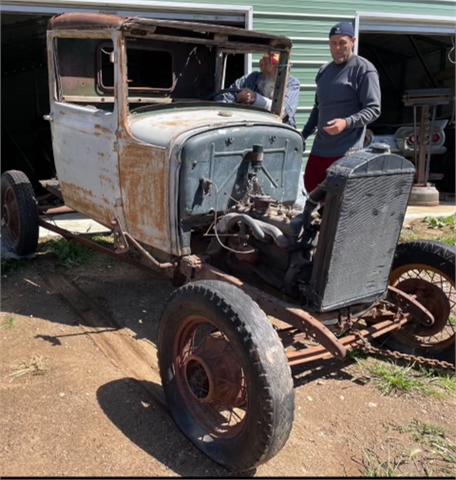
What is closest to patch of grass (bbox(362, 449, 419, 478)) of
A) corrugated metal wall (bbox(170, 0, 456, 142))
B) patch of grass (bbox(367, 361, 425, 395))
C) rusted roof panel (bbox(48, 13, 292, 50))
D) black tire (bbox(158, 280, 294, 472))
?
black tire (bbox(158, 280, 294, 472))

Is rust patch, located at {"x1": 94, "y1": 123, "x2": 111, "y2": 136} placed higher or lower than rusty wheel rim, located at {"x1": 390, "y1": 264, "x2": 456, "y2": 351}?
higher

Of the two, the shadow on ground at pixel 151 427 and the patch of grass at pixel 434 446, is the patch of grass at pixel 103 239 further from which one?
the patch of grass at pixel 434 446

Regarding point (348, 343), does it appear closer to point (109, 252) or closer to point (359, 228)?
point (359, 228)

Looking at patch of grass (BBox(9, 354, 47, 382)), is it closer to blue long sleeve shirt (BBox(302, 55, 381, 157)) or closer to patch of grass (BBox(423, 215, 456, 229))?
blue long sleeve shirt (BBox(302, 55, 381, 157))

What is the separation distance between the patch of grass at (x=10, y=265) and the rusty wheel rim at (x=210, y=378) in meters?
2.85

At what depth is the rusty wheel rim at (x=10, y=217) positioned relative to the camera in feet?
17.5

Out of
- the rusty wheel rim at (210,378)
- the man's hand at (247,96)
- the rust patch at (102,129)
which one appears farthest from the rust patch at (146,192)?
the man's hand at (247,96)

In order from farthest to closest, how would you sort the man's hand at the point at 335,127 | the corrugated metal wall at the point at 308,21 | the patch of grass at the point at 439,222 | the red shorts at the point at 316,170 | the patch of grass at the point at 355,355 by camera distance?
the corrugated metal wall at the point at 308,21 < the patch of grass at the point at 439,222 < the red shorts at the point at 316,170 < the man's hand at the point at 335,127 < the patch of grass at the point at 355,355

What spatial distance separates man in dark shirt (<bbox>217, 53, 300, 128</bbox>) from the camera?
4.55m

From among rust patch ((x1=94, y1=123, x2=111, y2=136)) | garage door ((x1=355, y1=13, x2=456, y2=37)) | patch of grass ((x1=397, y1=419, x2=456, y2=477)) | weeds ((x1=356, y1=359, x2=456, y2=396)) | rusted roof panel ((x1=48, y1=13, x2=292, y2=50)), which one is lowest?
weeds ((x1=356, y1=359, x2=456, y2=396))

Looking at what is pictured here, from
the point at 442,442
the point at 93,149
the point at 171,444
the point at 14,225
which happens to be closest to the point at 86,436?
the point at 171,444

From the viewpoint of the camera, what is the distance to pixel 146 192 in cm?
365

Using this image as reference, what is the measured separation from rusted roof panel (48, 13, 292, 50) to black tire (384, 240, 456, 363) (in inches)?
74.4

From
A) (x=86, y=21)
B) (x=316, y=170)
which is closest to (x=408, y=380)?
(x=316, y=170)
